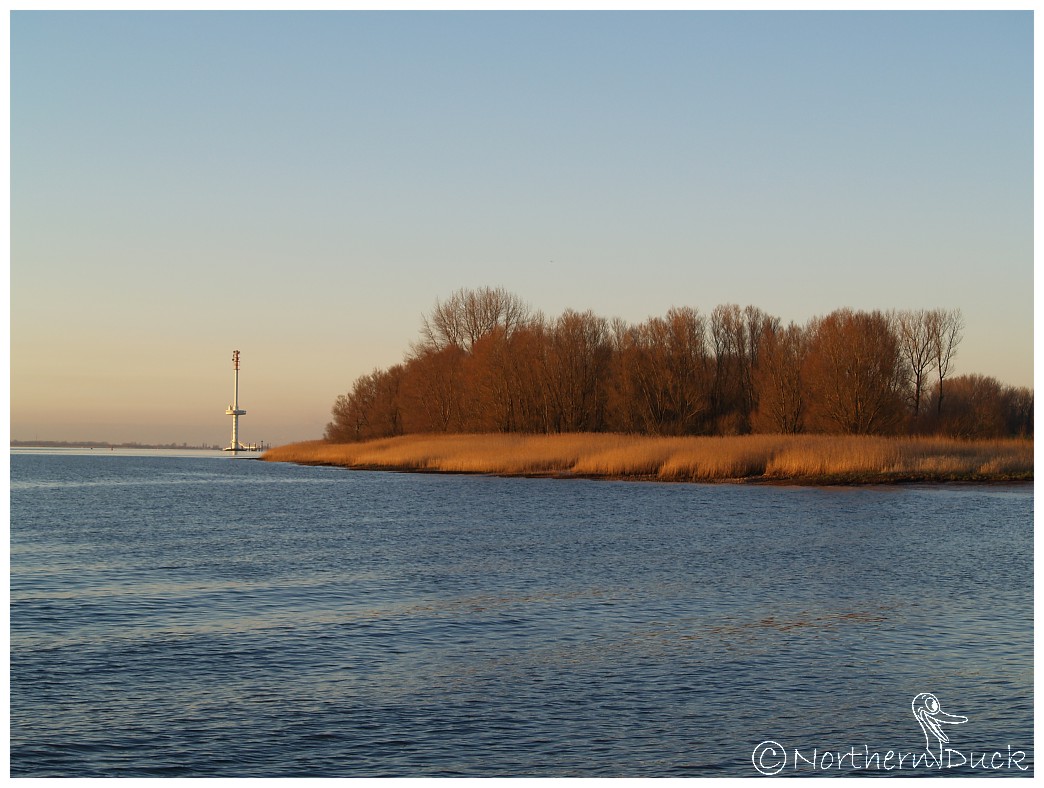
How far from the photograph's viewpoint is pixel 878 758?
7438mm

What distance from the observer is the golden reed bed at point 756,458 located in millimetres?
37656

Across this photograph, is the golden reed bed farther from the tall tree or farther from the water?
the water

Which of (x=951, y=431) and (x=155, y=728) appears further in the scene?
(x=951, y=431)

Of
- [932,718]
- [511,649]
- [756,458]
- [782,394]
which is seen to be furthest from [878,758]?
[782,394]

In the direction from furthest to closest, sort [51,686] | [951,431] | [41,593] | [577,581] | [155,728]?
[951,431]
[577,581]
[41,593]
[51,686]
[155,728]

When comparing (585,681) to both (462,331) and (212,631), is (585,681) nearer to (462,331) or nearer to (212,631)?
(212,631)

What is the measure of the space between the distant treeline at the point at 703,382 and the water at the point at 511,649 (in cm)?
3263

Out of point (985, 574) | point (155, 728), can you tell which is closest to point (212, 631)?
point (155, 728)

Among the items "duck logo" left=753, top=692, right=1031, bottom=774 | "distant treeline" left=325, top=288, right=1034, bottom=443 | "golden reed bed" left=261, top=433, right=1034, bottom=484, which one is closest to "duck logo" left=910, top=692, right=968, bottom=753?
"duck logo" left=753, top=692, right=1031, bottom=774

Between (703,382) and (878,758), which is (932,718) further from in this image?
(703,382)

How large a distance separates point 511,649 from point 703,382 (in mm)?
54982

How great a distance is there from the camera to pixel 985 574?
Answer: 49.8 feet

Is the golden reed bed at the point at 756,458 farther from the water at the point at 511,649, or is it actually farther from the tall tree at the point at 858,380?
the water at the point at 511,649

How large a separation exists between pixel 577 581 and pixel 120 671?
7.02 m
